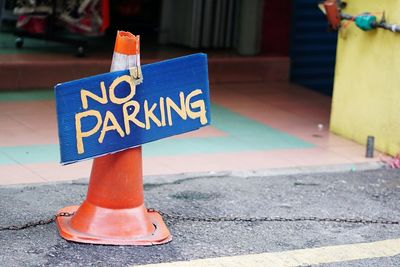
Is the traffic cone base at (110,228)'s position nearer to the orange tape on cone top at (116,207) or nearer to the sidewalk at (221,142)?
the orange tape on cone top at (116,207)

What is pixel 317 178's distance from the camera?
757 centimetres

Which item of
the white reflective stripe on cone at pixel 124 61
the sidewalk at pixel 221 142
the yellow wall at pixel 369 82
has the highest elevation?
the white reflective stripe on cone at pixel 124 61

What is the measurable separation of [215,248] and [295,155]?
2.64 meters

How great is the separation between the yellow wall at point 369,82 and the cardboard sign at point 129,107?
284 cm

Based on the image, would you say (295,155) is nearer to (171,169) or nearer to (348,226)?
(171,169)

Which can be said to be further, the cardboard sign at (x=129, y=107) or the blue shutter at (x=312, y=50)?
the blue shutter at (x=312, y=50)

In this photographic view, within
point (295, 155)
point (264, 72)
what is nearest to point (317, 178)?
point (295, 155)

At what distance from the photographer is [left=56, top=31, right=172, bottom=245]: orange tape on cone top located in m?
5.69

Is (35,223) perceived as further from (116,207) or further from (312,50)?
(312,50)

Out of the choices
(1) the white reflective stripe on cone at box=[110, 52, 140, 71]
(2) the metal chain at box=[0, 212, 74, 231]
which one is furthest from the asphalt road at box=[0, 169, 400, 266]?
(1) the white reflective stripe on cone at box=[110, 52, 140, 71]

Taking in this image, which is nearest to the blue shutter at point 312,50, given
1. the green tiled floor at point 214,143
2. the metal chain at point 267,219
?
the green tiled floor at point 214,143

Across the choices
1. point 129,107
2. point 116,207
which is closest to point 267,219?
point 116,207

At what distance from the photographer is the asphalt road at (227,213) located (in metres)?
5.57

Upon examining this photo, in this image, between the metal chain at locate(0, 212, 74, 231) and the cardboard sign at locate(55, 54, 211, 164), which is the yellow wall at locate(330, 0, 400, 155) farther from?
the metal chain at locate(0, 212, 74, 231)
